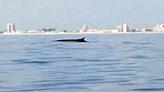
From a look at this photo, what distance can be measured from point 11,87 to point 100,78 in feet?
16.9

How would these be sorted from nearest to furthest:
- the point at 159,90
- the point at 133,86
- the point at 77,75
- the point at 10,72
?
the point at 159,90 < the point at 133,86 < the point at 77,75 < the point at 10,72

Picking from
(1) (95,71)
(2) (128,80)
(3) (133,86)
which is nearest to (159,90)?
(3) (133,86)

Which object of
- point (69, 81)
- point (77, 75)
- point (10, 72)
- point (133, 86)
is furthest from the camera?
point (10, 72)

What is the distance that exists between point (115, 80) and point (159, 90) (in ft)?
13.7

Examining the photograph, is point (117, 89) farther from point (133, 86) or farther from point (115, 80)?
point (115, 80)

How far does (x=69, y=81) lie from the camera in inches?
965

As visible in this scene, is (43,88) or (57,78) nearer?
(43,88)

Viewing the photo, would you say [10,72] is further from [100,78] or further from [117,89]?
[117,89]

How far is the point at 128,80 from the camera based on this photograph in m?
24.9

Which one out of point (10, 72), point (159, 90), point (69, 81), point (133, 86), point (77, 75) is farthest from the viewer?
point (10, 72)

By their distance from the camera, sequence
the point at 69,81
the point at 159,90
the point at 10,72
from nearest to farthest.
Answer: the point at 159,90, the point at 69,81, the point at 10,72

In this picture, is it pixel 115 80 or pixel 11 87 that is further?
pixel 115 80

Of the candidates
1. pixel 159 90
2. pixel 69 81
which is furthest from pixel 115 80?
pixel 159 90

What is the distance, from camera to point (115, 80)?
25000 mm
